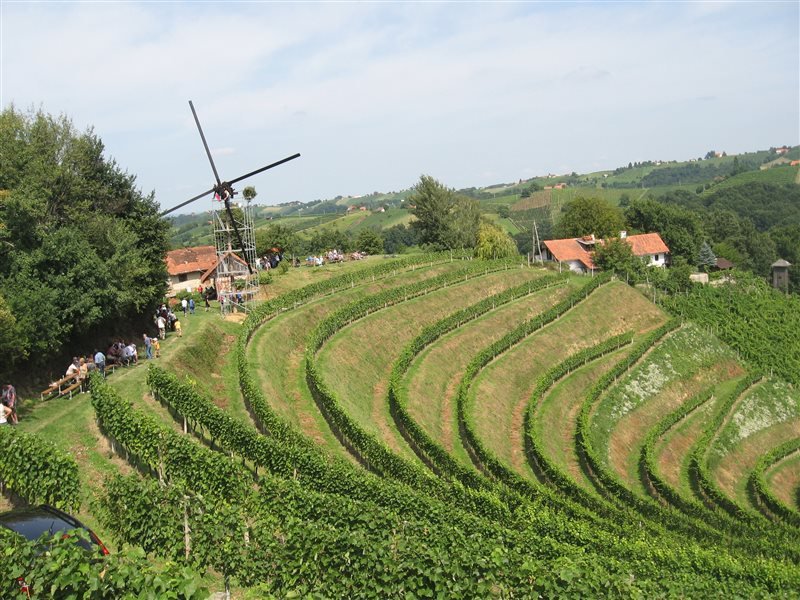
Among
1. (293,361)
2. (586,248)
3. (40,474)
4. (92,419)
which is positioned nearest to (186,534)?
(40,474)

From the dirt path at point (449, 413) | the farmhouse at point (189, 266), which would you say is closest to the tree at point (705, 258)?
the dirt path at point (449, 413)

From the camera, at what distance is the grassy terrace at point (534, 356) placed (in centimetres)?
4591

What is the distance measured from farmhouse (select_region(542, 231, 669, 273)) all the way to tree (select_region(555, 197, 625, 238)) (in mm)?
6083

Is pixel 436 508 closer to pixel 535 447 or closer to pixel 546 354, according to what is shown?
pixel 535 447

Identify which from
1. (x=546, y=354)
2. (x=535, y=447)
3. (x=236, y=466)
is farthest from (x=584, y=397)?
(x=236, y=466)

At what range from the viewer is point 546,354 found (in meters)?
61.4

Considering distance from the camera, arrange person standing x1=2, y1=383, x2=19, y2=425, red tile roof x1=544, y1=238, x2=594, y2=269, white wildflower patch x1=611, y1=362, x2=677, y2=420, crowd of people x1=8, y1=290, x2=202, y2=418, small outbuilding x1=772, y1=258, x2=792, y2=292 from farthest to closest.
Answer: small outbuilding x1=772, y1=258, x2=792, y2=292, red tile roof x1=544, y1=238, x2=594, y2=269, white wildflower patch x1=611, y1=362, x2=677, y2=420, crowd of people x1=8, y1=290, x2=202, y2=418, person standing x1=2, y1=383, x2=19, y2=425

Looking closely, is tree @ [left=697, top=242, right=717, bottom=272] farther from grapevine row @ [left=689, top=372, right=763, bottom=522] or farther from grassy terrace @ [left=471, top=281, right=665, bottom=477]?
grapevine row @ [left=689, top=372, right=763, bottom=522]

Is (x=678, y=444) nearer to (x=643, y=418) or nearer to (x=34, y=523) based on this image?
(x=643, y=418)

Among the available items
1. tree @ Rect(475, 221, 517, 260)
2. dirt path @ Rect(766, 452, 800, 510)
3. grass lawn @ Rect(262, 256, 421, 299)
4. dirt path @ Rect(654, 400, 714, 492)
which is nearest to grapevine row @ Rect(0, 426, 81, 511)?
dirt path @ Rect(654, 400, 714, 492)

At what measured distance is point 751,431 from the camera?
5738 centimetres

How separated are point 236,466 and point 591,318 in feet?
171

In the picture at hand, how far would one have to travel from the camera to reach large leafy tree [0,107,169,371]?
35938mm

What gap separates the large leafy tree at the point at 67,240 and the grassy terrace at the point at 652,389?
3361 cm
